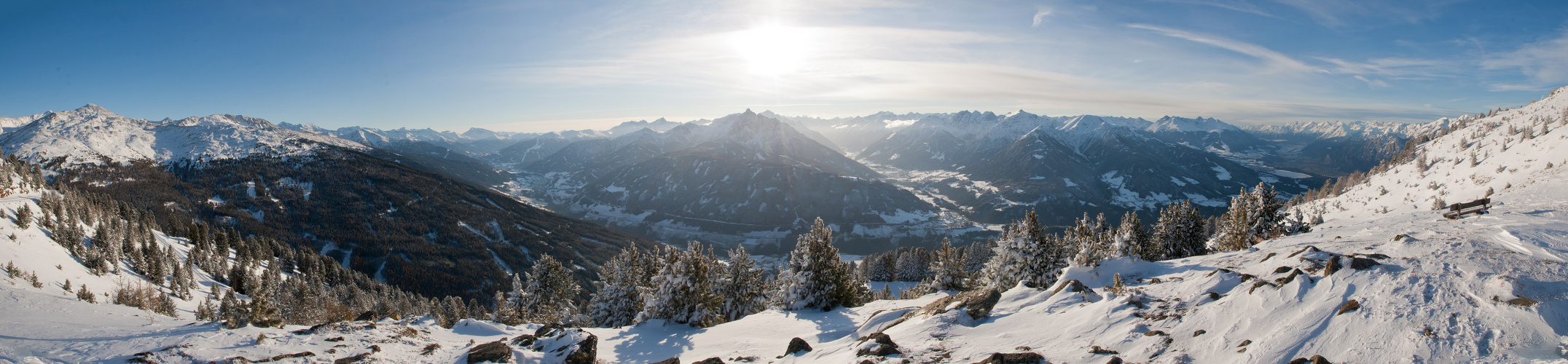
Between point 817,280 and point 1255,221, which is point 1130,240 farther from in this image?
point 817,280

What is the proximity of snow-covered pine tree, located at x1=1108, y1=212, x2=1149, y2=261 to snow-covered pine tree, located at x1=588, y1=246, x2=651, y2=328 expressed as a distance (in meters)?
43.8

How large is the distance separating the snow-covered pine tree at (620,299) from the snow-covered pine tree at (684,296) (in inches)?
314

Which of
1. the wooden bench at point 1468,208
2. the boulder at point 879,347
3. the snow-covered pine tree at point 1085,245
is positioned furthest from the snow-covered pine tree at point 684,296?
the wooden bench at point 1468,208

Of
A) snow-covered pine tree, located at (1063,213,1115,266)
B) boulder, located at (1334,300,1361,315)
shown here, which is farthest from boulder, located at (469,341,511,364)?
snow-covered pine tree, located at (1063,213,1115,266)

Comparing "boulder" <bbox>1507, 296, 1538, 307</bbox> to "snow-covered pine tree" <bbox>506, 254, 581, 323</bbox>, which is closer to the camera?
"boulder" <bbox>1507, 296, 1538, 307</bbox>

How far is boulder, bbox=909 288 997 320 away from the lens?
19062 millimetres

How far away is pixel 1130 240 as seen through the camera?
46312mm

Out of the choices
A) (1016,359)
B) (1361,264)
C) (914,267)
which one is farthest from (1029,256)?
(914,267)

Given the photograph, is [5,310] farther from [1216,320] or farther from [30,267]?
[1216,320]

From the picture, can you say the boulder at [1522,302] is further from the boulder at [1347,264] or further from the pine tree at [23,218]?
the pine tree at [23,218]

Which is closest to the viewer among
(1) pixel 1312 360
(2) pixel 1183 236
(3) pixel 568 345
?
(1) pixel 1312 360

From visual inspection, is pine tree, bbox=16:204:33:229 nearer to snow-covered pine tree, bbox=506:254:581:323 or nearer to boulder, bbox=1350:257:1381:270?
snow-covered pine tree, bbox=506:254:581:323

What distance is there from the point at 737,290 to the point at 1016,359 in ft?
87.0

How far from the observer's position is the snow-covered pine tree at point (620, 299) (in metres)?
42.6
